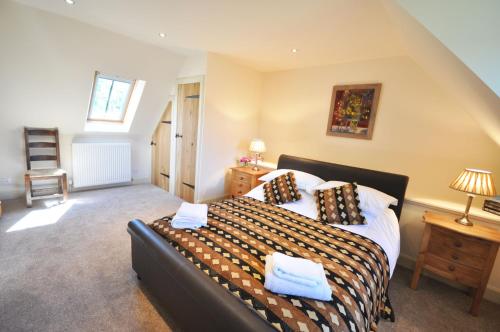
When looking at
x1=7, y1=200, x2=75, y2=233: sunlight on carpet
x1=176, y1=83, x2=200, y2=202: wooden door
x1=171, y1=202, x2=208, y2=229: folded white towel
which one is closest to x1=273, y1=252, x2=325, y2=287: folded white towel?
x1=171, y1=202, x2=208, y2=229: folded white towel

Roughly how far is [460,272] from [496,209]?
0.63 m

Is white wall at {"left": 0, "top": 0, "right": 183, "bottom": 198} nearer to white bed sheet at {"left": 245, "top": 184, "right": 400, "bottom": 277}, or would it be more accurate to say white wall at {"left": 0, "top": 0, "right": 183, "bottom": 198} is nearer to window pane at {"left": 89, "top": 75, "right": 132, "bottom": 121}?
window pane at {"left": 89, "top": 75, "right": 132, "bottom": 121}

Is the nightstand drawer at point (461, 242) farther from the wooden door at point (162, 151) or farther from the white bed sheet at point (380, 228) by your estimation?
the wooden door at point (162, 151)

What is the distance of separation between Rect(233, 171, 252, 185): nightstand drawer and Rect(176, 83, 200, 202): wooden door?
68 cm

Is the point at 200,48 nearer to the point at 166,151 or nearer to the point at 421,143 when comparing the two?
the point at 166,151

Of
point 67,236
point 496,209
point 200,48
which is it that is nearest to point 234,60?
point 200,48

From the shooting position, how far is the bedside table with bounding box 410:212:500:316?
186 centimetres

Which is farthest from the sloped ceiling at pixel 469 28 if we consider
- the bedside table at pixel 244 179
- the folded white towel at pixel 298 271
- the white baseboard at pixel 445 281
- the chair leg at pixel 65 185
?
the chair leg at pixel 65 185

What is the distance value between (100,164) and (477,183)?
494 cm

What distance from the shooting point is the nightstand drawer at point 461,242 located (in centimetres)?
188

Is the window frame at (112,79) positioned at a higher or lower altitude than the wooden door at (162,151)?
higher

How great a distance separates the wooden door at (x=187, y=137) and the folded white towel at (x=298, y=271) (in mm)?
2732

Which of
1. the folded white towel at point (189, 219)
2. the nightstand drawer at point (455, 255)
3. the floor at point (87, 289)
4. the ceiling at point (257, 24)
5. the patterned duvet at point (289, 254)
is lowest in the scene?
the floor at point (87, 289)

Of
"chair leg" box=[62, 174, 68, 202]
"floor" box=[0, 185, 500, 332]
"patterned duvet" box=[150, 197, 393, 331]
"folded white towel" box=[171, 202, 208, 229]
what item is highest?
"folded white towel" box=[171, 202, 208, 229]
